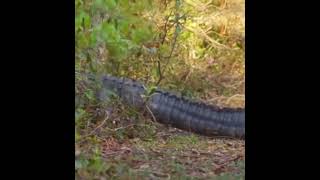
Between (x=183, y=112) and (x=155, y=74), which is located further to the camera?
(x=155, y=74)

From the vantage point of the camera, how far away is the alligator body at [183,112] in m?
3.30

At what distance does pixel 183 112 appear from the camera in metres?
3.39

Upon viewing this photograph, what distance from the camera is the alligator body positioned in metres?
3.30

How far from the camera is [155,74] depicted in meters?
3.69

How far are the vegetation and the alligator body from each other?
0.20 feet

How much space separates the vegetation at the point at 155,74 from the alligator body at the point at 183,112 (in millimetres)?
62

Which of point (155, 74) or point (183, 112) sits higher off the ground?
point (155, 74)

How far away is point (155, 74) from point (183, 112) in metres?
0.44
